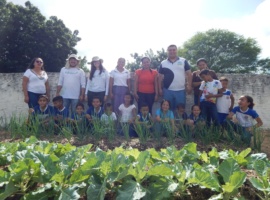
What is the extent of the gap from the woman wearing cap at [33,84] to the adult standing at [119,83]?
1312mm

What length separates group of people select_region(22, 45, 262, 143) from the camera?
4797 millimetres

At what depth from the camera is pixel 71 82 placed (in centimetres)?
538

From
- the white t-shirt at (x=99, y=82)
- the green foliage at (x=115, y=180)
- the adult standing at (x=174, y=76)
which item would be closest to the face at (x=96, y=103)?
the white t-shirt at (x=99, y=82)

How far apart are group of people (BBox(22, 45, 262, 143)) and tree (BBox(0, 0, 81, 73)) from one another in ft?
35.2

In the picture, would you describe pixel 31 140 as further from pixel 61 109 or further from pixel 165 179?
pixel 61 109

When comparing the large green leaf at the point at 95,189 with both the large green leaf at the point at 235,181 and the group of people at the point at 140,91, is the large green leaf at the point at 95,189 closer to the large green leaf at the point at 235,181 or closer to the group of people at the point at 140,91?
the large green leaf at the point at 235,181

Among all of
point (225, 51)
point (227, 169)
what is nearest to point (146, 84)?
point (227, 169)

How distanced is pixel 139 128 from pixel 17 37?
46.6ft

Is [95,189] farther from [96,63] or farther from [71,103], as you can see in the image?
[71,103]

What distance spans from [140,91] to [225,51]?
22748 millimetres

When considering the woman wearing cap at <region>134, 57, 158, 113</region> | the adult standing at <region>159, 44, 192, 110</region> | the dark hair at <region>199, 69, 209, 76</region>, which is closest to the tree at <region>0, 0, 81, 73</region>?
the woman wearing cap at <region>134, 57, 158, 113</region>

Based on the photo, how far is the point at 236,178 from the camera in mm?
1625

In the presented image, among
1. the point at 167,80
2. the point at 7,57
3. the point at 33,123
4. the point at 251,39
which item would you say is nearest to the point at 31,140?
the point at 33,123

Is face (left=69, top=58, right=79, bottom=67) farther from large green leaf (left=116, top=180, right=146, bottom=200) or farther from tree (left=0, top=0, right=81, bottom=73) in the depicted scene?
tree (left=0, top=0, right=81, bottom=73)
